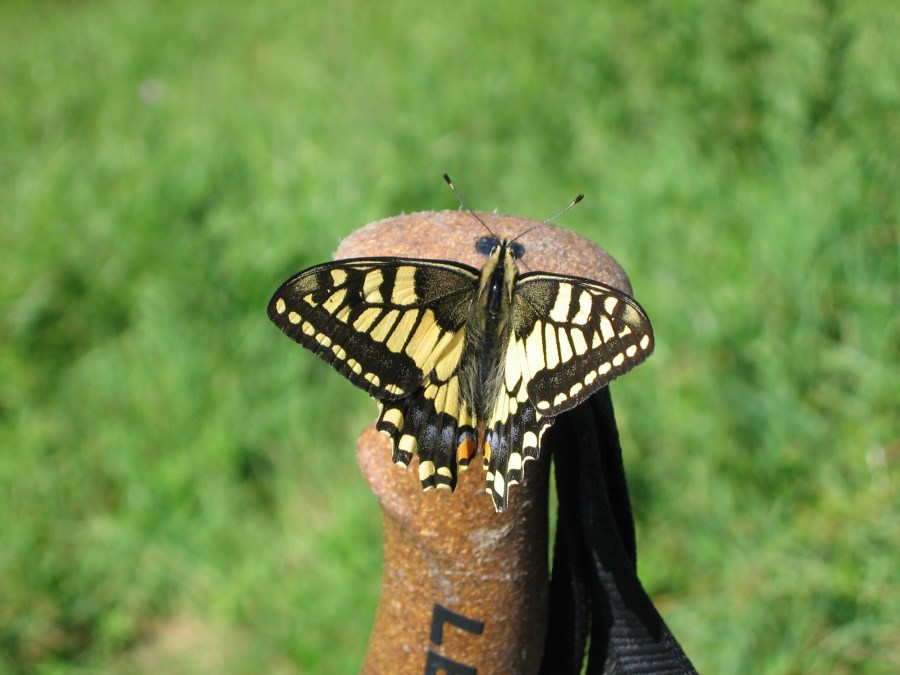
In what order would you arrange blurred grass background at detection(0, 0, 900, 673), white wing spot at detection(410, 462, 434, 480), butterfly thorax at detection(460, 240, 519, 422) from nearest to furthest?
white wing spot at detection(410, 462, 434, 480)
butterfly thorax at detection(460, 240, 519, 422)
blurred grass background at detection(0, 0, 900, 673)

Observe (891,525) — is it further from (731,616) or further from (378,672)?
(378,672)

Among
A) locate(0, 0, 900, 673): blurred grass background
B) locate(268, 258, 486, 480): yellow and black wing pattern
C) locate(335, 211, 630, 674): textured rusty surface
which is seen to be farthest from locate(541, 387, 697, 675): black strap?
locate(0, 0, 900, 673): blurred grass background

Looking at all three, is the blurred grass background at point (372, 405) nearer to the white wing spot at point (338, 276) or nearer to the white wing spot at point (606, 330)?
the white wing spot at point (606, 330)

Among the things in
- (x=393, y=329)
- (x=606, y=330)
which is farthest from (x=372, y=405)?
(x=606, y=330)

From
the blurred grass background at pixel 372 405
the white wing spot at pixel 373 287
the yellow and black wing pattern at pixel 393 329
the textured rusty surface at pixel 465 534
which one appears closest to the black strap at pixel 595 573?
the textured rusty surface at pixel 465 534

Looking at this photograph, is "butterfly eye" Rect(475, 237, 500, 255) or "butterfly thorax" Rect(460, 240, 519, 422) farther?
"butterfly thorax" Rect(460, 240, 519, 422)

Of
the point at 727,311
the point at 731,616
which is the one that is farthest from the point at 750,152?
the point at 731,616

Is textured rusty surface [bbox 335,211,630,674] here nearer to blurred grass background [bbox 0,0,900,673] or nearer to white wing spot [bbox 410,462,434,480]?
white wing spot [bbox 410,462,434,480]

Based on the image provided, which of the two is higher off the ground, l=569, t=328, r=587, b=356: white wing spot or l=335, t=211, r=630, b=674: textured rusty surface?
l=569, t=328, r=587, b=356: white wing spot
